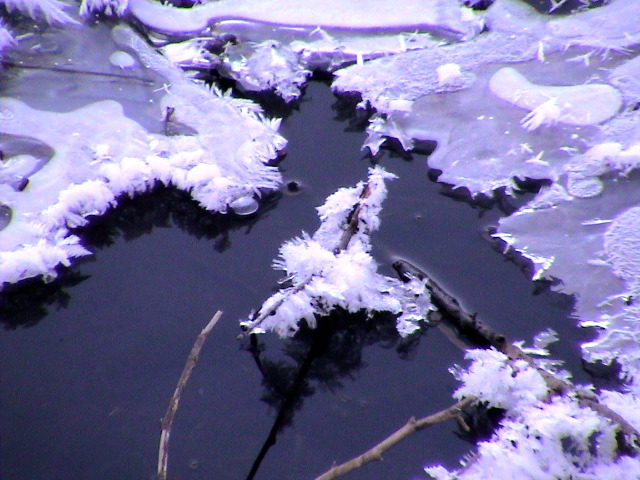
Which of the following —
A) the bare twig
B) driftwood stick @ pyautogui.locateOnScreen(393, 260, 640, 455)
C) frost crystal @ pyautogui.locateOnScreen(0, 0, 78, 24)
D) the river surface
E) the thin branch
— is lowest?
the river surface

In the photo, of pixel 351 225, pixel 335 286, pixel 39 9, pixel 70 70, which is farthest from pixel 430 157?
pixel 39 9

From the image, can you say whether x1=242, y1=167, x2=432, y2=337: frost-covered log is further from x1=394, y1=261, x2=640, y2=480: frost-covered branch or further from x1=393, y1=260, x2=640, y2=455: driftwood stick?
x1=394, y1=261, x2=640, y2=480: frost-covered branch

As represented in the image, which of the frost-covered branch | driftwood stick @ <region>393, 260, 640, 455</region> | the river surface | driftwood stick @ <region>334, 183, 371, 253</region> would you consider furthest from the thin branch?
the frost-covered branch

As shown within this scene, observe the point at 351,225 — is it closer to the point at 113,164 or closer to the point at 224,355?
the point at 224,355

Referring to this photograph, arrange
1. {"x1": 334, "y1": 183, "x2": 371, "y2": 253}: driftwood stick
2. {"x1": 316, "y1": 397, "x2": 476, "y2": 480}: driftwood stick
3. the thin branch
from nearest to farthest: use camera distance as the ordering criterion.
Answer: {"x1": 316, "y1": 397, "x2": 476, "y2": 480}: driftwood stick
{"x1": 334, "y1": 183, "x2": 371, "y2": 253}: driftwood stick
the thin branch

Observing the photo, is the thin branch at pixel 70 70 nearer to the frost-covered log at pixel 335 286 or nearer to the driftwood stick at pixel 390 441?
the frost-covered log at pixel 335 286

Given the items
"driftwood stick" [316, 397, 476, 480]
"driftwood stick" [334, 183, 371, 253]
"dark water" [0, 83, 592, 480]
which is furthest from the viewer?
"driftwood stick" [334, 183, 371, 253]
